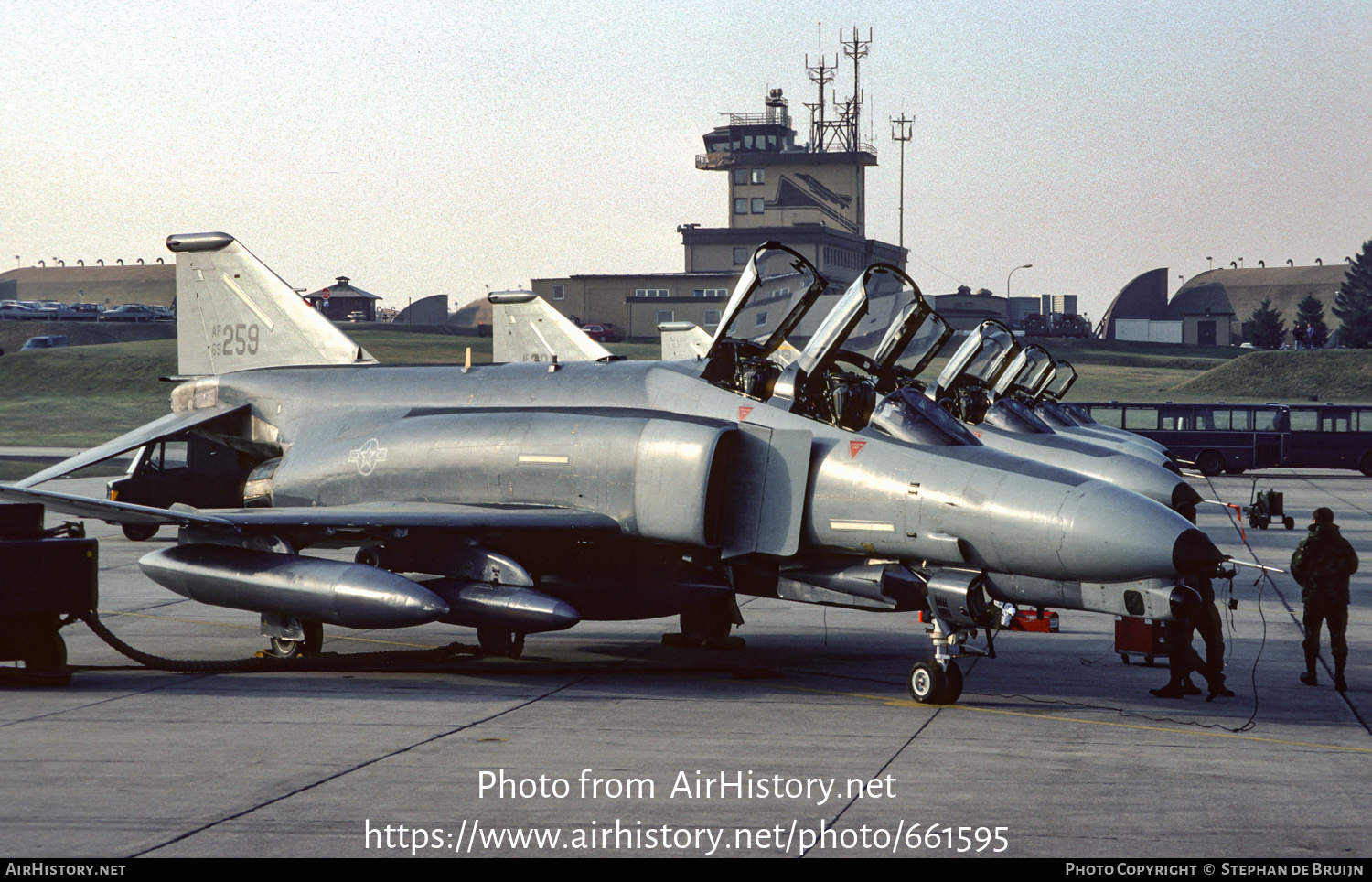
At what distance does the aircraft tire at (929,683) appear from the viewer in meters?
10.1

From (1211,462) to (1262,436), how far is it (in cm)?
175

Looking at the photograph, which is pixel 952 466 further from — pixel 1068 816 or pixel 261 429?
pixel 261 429

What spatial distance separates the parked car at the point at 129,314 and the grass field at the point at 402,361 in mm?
14677

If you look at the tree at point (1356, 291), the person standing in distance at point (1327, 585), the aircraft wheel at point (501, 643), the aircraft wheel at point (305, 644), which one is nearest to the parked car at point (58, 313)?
the aircraft wheel at point (305, 644)

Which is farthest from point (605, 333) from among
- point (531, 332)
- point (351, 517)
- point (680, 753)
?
point (680, 753)

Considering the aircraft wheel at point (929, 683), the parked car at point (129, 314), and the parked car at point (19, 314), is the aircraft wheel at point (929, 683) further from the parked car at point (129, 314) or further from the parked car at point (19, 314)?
the parked car at point (19, 314)

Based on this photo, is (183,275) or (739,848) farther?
(183,275)

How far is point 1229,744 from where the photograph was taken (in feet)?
29.4

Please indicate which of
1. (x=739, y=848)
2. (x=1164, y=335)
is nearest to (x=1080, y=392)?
(x=1164, y=335)

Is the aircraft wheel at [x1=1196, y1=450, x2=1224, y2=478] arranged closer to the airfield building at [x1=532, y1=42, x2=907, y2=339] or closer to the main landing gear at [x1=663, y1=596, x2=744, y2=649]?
the main landing gear at [x1=663, y1=596, x2=744, y2=649]

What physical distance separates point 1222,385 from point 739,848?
77318mm

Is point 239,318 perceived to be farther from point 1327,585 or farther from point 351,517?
point 1327,585

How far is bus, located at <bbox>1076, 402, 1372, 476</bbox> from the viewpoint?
40.4m

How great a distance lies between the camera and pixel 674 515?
1078 centimetres
